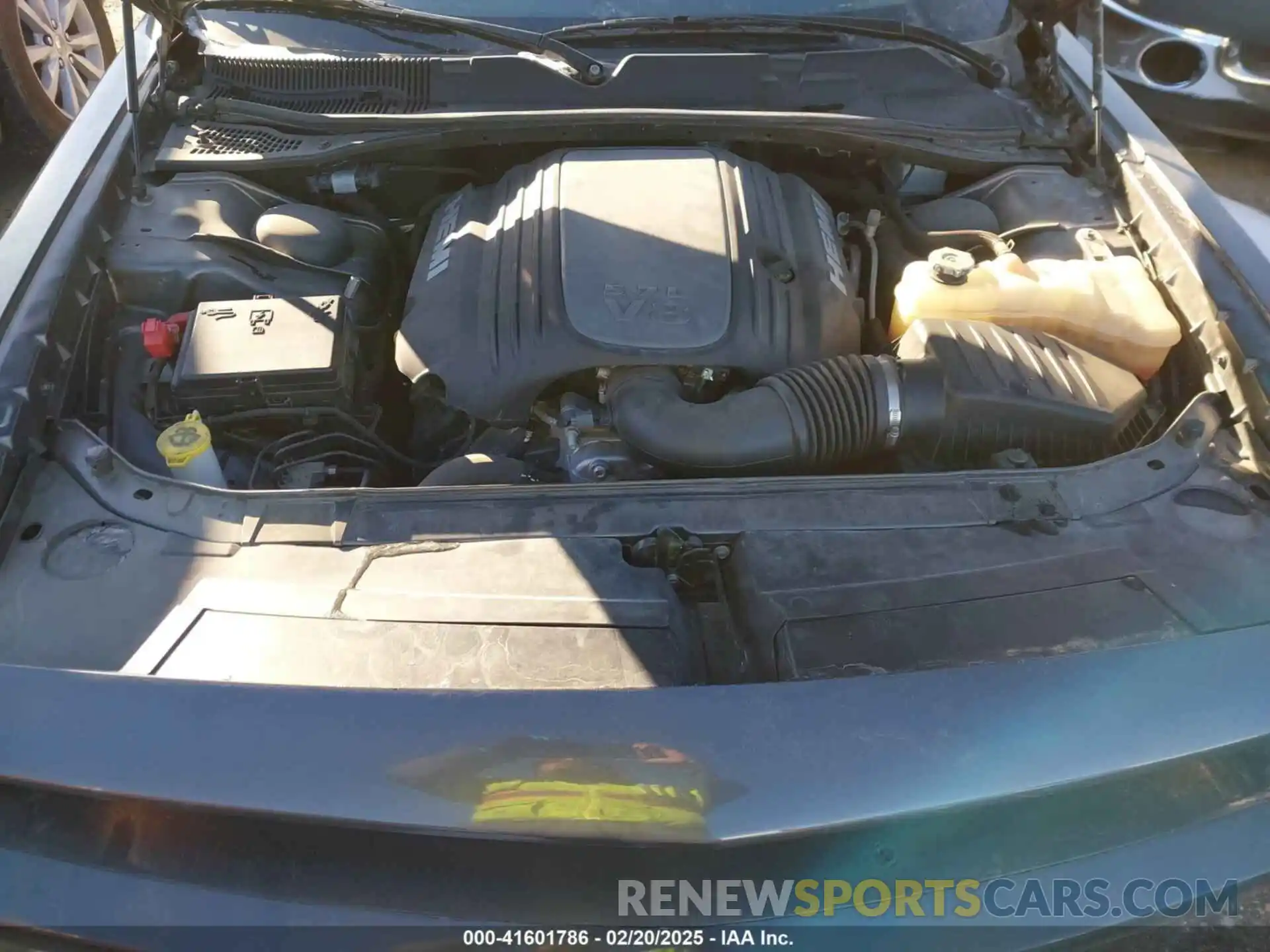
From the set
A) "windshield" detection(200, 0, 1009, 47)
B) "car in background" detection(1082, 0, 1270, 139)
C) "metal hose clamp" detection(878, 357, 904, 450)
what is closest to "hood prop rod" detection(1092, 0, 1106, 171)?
"windshield" detection(200, 0, 1009, 47)

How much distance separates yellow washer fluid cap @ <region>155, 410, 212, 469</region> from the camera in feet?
4.50

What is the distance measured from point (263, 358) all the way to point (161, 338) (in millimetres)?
185

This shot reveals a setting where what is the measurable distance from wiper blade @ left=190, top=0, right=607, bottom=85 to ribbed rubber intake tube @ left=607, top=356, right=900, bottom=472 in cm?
80

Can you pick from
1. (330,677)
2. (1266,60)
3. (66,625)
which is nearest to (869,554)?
(330,677)

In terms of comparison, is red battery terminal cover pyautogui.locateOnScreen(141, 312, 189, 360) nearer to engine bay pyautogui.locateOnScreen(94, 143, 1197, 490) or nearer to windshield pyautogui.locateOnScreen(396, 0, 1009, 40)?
engine bay pyautogui.locateOnScreen(94, 143, 1197, 490)

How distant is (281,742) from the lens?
0.84 metres

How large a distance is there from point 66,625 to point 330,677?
15.4 inches

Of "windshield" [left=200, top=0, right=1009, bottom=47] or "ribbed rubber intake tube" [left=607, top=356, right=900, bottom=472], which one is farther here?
"windshield" [left=200, top=0, right=1009, bottom=47]

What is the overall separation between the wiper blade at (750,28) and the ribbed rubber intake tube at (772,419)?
35.5 inches

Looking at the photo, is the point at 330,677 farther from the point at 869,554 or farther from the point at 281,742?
the point at 869,554

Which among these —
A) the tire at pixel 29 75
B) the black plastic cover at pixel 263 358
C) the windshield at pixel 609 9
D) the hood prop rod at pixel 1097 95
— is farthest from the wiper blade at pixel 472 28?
the tire at pixel 29 75

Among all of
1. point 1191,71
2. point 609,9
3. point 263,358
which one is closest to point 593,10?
point 609,9

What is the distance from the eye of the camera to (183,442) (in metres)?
1.38

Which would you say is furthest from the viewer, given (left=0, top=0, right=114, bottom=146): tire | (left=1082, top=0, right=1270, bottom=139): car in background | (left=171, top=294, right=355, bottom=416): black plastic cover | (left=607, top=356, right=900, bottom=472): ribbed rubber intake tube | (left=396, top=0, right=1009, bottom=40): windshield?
(left=1082, top=0, right=1270, bottom=139): car in background
